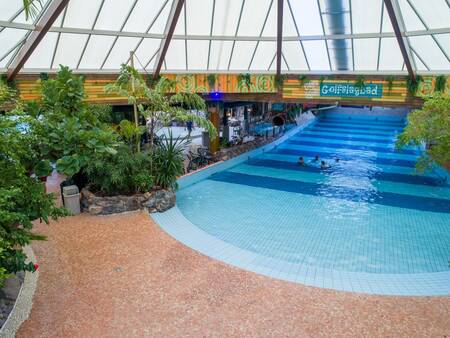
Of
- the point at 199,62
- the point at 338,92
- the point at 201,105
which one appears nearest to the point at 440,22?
the point at 338,92

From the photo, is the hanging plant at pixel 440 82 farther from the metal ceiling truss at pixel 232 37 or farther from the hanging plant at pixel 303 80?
the hanging plant at pixel 303 80

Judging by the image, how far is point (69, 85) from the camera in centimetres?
848

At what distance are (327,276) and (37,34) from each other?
396 inches

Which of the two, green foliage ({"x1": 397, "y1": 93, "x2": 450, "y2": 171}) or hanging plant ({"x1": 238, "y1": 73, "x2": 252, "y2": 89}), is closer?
green foliage ({"x1": 397, "y1": 93, "x2": 450, "y2": 171})

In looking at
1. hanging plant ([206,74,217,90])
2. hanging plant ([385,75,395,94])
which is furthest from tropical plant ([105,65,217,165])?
hanging plant ([385,75,395,94])

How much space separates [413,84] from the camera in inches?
493

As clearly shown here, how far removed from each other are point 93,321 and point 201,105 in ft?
24.4

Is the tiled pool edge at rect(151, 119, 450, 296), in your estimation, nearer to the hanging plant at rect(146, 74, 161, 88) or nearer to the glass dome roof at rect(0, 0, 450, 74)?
the glass dome roof at rect(0, 0, 450, 74)

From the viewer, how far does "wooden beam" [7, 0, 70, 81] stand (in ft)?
28.3

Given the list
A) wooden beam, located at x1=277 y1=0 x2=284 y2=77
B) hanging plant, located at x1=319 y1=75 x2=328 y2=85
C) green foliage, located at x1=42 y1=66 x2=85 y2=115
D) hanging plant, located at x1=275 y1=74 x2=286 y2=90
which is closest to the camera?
green foliage, located at x1=42 y1=66 x2=85 y2=115

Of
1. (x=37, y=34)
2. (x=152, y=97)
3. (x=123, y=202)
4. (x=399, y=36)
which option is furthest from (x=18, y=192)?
(x=399, y=36)

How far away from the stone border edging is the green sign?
1213cm

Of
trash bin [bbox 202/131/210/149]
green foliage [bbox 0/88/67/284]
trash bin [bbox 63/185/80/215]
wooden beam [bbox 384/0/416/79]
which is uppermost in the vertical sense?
wooden beam [bbox 384/0/416/79]

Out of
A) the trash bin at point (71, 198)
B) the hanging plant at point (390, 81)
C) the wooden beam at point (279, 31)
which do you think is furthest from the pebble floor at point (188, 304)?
the hanging plant at point (390, 81)
